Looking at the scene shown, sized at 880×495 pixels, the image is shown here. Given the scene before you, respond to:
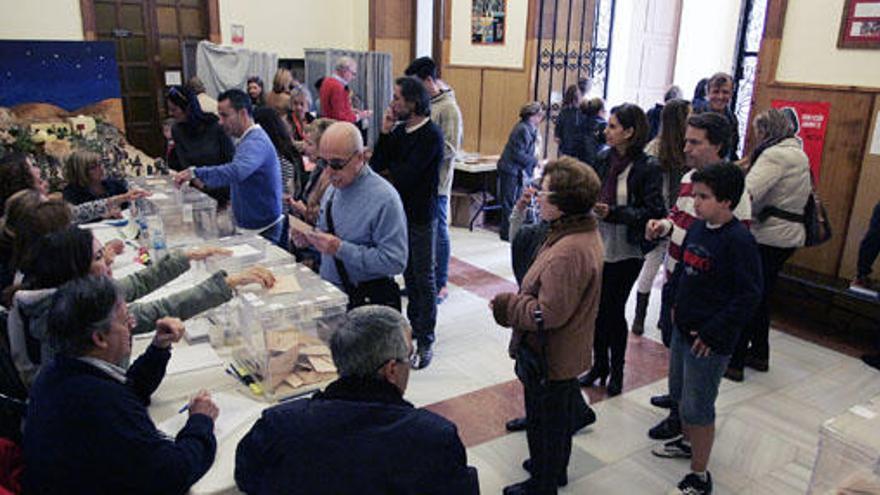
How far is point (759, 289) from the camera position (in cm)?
241

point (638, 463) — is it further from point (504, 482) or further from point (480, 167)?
point (480, 167)

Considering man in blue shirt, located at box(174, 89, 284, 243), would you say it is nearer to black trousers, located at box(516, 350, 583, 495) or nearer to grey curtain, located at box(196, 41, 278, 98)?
black trousers, located at box(516, 350, 583, 495)

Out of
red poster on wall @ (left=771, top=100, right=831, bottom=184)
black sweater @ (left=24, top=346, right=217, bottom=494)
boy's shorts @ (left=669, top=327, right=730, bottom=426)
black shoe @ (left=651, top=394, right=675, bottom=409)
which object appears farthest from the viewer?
red poster on wall @ (left=771, top=100, right=831, bottom=184)

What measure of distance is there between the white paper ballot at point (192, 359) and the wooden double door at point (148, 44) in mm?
6538

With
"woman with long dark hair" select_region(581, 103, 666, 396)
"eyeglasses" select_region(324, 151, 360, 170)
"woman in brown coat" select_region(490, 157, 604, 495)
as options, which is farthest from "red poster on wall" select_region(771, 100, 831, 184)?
"eyeglasses" select_region(324, 151, 360, 170)

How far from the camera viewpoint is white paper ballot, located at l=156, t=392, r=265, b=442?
6.22 feet

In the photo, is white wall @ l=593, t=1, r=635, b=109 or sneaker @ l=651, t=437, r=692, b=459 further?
white wall @ l=593, t=1, r=635, b=109

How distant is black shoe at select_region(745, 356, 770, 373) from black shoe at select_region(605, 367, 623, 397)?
99 cm

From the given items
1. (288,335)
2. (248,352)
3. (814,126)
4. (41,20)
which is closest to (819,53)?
(814,126)

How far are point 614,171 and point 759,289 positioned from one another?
1.03 meters

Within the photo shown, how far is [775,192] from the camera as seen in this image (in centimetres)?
365

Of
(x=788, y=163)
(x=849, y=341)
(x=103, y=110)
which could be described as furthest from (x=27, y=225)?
(x=103, y=110)

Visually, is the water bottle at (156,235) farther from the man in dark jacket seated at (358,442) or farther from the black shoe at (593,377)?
the black shoe at (593,377)

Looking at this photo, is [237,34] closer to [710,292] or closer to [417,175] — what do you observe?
[417,175]
